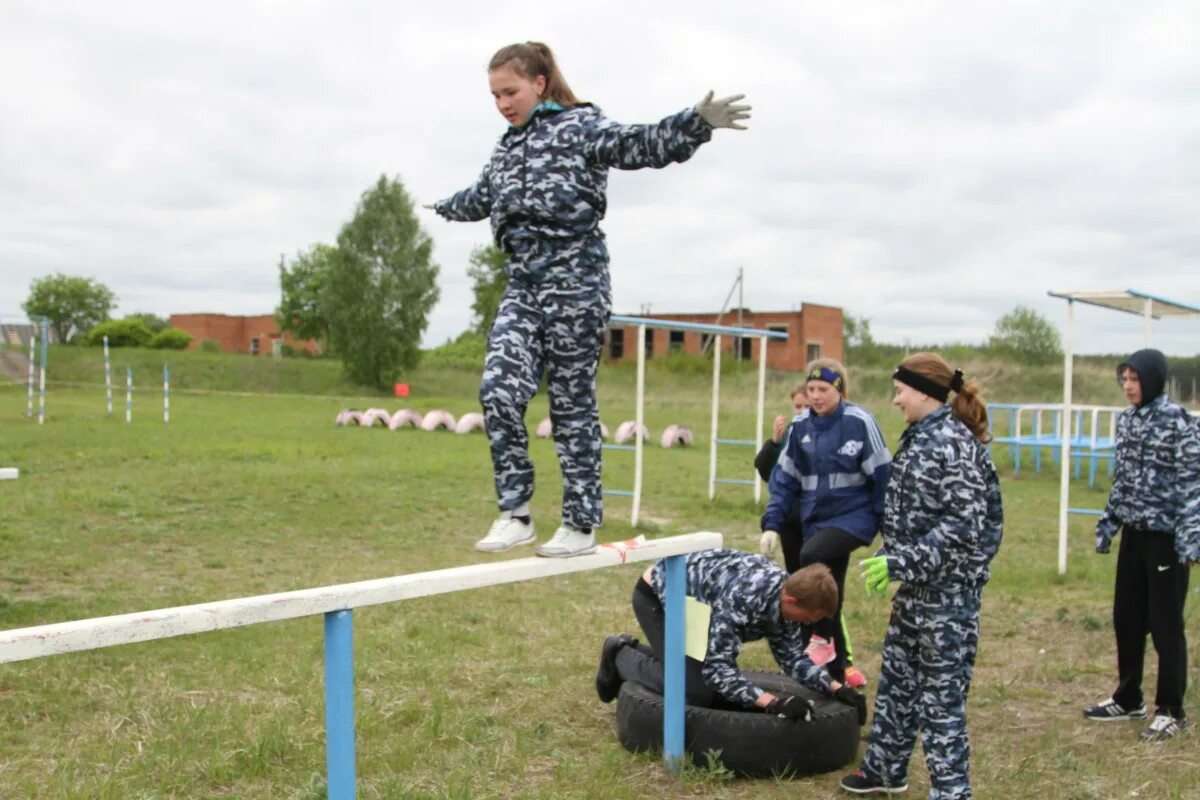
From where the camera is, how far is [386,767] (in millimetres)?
4535

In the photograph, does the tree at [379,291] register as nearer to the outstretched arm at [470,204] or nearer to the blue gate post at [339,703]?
the outstretched arm at [470,204]

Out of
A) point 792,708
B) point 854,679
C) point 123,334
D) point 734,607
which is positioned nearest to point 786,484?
point 734,607

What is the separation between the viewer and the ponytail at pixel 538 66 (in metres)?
3.71

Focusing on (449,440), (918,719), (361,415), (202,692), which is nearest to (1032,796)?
(918,719)

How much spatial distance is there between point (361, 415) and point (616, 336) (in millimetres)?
24545

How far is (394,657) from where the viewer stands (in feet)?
20.6

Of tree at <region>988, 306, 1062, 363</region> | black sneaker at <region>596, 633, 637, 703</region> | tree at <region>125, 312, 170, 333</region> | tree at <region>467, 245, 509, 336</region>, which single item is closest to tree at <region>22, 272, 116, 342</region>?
tree at <region>125, 312, 170, 333</region>

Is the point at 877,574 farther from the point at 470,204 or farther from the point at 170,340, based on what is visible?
the point at 170,340

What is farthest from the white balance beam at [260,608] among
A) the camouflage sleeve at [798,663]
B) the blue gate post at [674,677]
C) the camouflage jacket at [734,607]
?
the camouflage sleeve at [798,663]

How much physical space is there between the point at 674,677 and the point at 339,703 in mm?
1770

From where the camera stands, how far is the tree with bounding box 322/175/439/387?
149 ft

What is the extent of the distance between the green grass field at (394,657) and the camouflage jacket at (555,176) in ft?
6.97

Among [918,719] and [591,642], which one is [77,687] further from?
[918,719]

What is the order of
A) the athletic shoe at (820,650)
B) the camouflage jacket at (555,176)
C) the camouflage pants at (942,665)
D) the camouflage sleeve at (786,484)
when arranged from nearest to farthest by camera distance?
the camouflage jacket at (555,176), the camouflage pants at (942,665), the athletic shoe at (820,650), the camouflage sleeve at (786,484)
